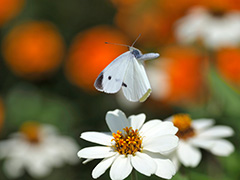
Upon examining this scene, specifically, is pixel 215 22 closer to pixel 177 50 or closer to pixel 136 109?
pixel 177 50

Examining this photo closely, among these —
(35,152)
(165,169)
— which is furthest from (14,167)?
(165,169)

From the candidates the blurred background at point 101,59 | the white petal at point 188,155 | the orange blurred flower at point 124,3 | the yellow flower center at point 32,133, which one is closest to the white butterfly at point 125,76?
the white petal at point 188,155

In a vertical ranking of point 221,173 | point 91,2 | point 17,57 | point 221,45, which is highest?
point 91,2

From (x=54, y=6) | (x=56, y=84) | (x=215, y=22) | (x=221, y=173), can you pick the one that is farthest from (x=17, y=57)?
(x=221, y=173)

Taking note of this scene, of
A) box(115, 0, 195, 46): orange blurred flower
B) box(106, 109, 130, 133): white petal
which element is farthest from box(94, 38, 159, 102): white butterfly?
box(115, 0, 195, 46): orange blurred flower

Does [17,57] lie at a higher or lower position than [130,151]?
higher

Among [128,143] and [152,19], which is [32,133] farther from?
[152,19]
